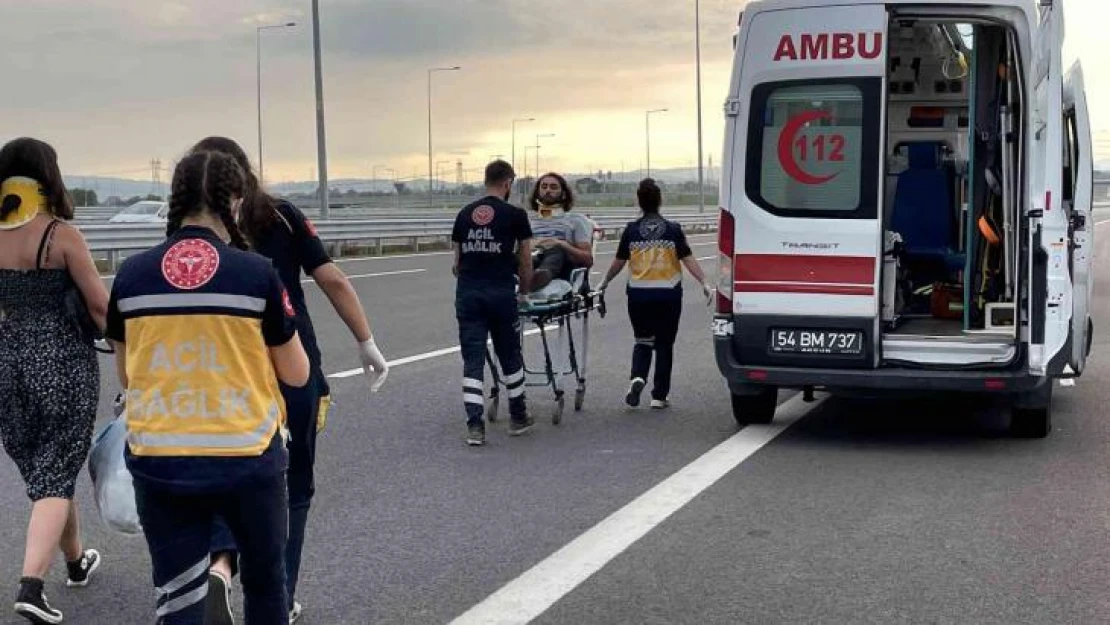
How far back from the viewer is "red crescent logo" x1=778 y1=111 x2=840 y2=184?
8.90m

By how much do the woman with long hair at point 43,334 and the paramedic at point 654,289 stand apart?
540cm

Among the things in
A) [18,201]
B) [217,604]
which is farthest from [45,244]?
[217,604]

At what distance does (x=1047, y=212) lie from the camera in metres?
8.38

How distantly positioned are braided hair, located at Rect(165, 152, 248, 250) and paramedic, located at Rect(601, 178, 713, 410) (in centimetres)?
655

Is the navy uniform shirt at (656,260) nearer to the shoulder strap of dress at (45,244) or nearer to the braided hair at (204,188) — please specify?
the shoulder strap of dress at (45,244)

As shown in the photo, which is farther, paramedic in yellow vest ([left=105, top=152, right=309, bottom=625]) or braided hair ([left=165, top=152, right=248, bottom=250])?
braided hair ([left=165, top=152, right=248, bottom=250])

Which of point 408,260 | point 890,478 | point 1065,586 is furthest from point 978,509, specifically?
point 408,260

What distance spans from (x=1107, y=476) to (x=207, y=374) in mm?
5811

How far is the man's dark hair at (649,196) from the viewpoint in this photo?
10.5 m

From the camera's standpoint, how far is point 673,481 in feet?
25.4

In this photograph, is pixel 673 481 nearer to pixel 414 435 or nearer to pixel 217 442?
pixel 414 435

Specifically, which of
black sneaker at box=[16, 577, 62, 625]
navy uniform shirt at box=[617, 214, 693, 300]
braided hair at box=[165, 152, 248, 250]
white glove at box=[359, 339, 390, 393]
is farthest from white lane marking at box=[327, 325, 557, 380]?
braided hair at box=[165, 152, 248, 250]

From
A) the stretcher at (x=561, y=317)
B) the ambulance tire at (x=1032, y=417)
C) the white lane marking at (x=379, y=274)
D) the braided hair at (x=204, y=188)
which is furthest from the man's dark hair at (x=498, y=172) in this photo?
the white lane marking at (x=379, y=274)

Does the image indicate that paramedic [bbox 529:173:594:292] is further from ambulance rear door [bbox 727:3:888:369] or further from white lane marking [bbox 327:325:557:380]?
white lane marking [bbox 327:325:557:380]
